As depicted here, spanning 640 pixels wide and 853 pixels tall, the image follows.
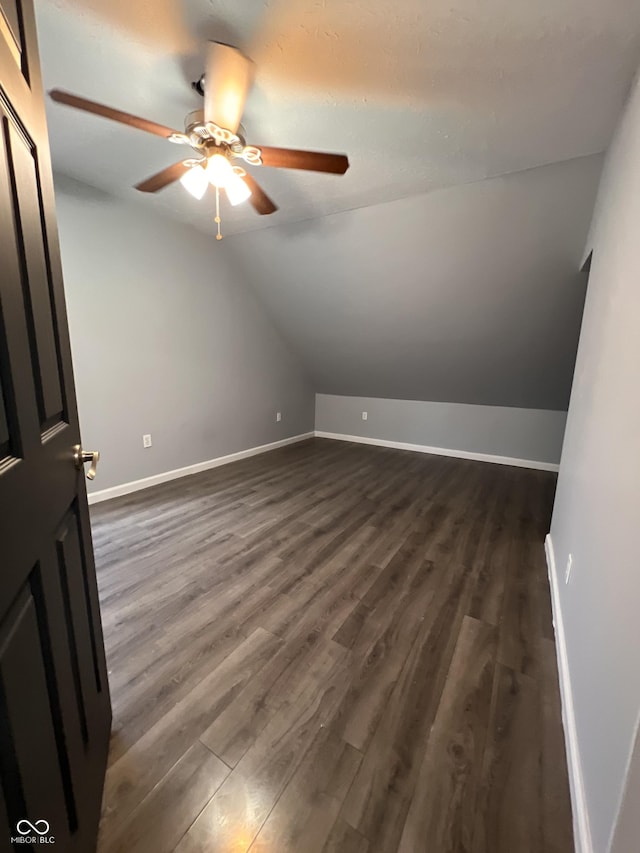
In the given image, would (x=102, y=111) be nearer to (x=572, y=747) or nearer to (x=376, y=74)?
(x=376, y=74)

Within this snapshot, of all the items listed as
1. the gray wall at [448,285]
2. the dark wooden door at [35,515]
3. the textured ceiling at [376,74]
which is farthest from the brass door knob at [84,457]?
the gray wall at [448,285]

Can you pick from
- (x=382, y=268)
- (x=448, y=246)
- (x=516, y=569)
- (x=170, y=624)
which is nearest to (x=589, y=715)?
(x=516, y=569)

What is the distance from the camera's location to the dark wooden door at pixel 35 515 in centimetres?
55

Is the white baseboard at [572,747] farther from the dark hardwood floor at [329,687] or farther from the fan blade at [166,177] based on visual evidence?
the fan blade at [166,177]

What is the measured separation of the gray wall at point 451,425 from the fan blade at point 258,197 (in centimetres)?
341

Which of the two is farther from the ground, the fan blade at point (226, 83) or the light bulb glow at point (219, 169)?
the fan blade at point (226, 83)

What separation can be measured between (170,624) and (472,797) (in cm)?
134

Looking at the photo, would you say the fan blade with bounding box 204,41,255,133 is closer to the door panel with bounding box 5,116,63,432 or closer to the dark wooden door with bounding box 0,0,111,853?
the dark wooden door with bounding box 0,0,111,853

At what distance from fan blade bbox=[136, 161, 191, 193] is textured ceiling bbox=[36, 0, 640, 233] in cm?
31

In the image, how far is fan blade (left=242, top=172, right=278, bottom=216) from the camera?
1.88 m

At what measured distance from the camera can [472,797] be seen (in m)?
1.04

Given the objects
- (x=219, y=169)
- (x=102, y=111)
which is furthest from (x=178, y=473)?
(x=102, y=111)

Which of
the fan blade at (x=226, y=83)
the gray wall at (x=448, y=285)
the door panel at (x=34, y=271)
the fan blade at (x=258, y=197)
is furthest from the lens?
the gray wall at (x=448, y=285)
